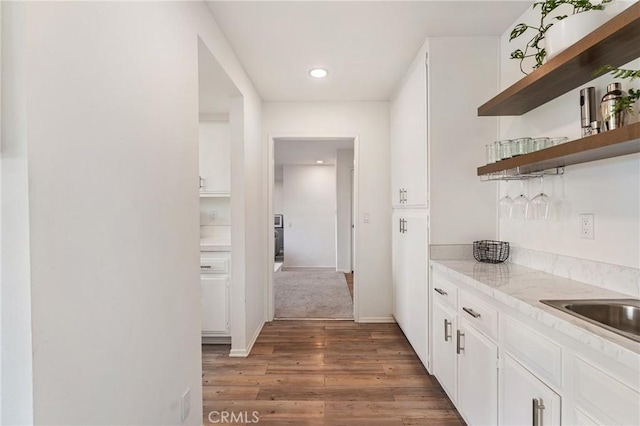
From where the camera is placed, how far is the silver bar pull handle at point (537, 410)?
→ 1.14 metres

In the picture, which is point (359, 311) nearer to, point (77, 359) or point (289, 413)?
point (289, 413)

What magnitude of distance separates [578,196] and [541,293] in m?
0.59

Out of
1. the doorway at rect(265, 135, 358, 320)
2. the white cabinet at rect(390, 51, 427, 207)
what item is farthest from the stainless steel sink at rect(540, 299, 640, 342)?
the doorway at rect(265, 135, 358, 320)

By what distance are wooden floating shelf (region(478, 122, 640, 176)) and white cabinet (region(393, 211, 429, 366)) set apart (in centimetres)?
80

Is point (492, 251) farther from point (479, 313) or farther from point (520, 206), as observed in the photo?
point (479, 313)

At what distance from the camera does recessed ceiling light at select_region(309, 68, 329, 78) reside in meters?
2.66

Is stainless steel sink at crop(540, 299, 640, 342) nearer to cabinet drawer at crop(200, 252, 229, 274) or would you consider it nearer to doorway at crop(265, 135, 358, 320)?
cabinet drawer at crop(200, 252, 229, 274)

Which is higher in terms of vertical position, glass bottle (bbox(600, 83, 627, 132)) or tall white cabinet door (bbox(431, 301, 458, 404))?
glass bottle (bbox(600, 83, 627, 132))

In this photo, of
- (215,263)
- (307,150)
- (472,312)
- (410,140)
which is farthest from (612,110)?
(307,150)

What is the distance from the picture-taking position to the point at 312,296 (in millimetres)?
4504

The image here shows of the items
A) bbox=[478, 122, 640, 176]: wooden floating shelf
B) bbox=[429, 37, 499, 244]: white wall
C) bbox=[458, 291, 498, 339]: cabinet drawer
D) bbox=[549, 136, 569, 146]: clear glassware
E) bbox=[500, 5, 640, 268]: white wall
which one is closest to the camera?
Result: bbox=[478, 122, 640, 176]: wooden floating shelf

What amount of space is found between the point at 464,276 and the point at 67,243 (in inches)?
68.1

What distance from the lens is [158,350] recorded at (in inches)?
50.5

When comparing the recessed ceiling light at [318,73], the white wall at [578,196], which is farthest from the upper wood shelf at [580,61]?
the recessed ceiling light at [318,73]
